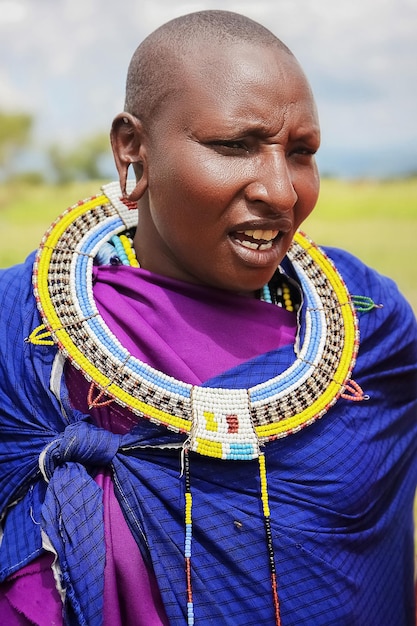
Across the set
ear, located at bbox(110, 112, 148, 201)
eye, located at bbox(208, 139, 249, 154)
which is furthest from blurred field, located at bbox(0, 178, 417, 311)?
eye, located at bbox(208, 139, 249, 154)

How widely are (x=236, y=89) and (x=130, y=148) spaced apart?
1.04ft

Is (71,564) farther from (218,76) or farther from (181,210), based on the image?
(218,76)

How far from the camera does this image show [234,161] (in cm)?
151

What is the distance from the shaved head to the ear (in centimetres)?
3

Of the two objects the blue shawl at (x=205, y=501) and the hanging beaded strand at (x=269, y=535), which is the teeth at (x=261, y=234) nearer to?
the blue shawl at (x=205, y=501)

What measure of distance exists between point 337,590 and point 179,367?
60cm

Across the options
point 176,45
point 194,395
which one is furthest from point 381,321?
point 176,45

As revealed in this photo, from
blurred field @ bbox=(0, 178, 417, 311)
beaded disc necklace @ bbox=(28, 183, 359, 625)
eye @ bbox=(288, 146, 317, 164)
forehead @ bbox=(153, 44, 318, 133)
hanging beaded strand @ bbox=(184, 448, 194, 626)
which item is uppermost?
blurred field @ bbox=(0, 178, 417, 311)

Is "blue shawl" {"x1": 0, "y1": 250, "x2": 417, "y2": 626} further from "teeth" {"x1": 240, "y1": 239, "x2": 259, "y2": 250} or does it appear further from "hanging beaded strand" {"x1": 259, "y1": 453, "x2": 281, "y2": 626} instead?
"teeth" {"x1": 240, "y1": 239, "x2": 259, "y2": 250}

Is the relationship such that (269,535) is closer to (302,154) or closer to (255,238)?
(255,238)

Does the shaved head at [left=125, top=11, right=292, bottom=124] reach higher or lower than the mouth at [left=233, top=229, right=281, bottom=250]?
higher

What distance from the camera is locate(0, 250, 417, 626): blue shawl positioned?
1495 mm

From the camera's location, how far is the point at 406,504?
1.93 m

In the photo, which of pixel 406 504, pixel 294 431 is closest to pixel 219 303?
pixel 294 431
